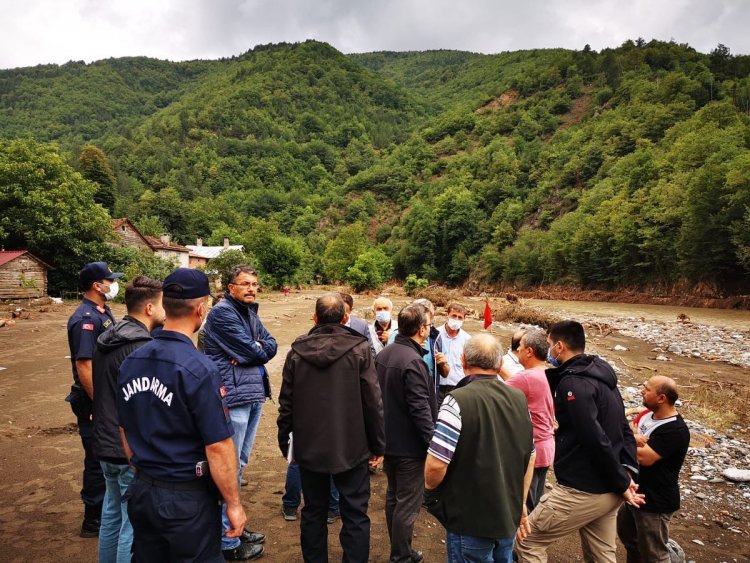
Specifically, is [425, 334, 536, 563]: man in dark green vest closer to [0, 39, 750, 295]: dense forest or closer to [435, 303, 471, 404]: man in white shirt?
[435, 303, 471, 404]: man in white shirt

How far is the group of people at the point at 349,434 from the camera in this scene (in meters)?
2.08

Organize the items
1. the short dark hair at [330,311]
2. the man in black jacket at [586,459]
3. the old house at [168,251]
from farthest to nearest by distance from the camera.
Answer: the old house at [168,251], the short dark hair at [330,311], the man in black jacket at [586,459]

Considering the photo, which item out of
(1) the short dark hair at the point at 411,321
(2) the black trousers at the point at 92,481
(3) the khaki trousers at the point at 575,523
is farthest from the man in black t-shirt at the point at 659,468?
(2) the black trousers at the point at 92,481

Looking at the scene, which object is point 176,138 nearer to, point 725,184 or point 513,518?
point 725,184

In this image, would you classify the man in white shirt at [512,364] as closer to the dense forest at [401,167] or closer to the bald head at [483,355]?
the bald head at [483,355]

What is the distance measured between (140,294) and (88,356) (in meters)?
0.90

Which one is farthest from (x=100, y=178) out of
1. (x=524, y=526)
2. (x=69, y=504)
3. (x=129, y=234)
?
(x=524, y=526)

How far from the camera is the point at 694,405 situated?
870 centimetres

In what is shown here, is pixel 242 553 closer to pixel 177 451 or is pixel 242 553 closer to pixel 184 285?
pixel 177 451

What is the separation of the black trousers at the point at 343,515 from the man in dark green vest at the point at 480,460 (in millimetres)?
706

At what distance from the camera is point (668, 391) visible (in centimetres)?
315

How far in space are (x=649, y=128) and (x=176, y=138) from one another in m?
112

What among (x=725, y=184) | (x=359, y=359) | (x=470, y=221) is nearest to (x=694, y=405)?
(x=359, y=359)

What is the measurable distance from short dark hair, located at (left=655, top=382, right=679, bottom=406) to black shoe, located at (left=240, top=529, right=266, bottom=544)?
356 cm
